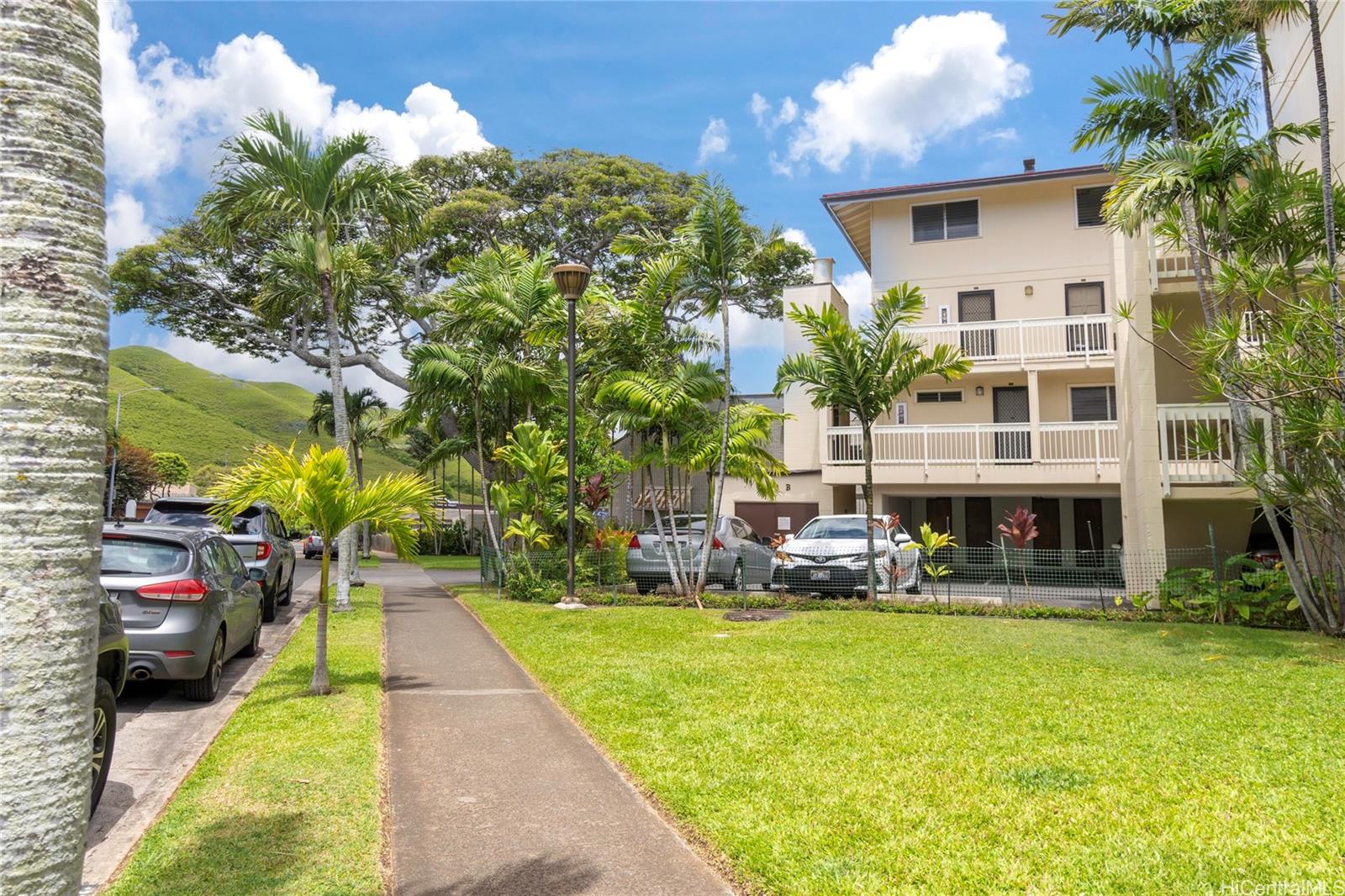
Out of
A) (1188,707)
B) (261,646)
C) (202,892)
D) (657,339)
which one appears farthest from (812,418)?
(202,892)

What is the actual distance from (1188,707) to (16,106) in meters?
8.12

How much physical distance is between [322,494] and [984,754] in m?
5.61

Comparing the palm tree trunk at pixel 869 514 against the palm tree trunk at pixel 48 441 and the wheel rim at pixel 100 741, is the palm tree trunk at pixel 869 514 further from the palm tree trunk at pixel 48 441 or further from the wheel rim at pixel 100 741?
the palm tree trunk at pixel 48 441

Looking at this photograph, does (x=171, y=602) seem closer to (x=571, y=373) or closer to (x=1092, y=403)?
(x=571, y=373)

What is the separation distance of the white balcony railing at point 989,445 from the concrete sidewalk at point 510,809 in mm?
14651

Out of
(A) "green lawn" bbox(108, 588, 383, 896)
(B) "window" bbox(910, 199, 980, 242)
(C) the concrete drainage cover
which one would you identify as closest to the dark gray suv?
(A) "green lawn" bbox(108, 588, 383, 896)

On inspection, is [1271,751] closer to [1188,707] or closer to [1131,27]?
[1188,707]

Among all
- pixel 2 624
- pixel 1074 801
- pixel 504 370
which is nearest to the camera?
pixel 2 624

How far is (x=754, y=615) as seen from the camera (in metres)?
13.7

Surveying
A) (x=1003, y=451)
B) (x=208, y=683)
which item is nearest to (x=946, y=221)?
(x=1003, y=451)

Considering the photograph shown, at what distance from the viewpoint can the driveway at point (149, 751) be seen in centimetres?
463

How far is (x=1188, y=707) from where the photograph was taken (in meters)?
7.12

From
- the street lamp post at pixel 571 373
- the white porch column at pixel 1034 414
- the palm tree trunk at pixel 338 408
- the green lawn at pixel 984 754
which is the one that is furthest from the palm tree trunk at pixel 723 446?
the white porch column at pixel 1034 414

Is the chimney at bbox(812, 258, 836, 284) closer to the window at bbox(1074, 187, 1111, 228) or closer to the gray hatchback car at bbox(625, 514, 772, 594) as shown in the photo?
the window at bbox(1074, 187, 1111, 228)
